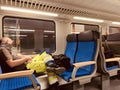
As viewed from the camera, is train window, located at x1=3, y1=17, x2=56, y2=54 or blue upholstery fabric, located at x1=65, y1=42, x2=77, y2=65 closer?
blue upholstery fabric, located at x1=65, y1=42, x2=77, y2=65

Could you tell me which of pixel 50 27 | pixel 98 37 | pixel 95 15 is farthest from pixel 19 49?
pixel 95 15

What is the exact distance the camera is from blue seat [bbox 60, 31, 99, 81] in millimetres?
1850

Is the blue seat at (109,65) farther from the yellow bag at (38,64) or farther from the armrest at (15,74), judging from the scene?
the armrest at (15,74)

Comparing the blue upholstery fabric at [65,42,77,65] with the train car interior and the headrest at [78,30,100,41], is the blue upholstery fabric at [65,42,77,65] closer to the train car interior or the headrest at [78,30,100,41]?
the train car interior

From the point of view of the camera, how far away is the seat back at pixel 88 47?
2.08m

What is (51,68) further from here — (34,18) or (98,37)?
(34,18)

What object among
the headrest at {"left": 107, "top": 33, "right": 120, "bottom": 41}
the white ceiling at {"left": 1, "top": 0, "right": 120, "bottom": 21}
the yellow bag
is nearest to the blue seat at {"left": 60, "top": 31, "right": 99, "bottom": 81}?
the yellow bag

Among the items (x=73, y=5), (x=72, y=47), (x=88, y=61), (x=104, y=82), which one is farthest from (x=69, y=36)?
(x=104, y=82)

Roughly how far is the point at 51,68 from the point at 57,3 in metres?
1.60

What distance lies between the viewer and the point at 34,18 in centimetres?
297

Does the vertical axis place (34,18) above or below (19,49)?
above

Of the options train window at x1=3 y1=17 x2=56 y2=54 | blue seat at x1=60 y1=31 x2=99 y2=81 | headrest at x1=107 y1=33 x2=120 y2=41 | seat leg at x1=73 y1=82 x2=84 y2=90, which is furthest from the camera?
headrest at x1=107 y1=33 x2=120 y2=41

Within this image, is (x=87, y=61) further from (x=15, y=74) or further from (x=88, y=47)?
(x=15, y=74)

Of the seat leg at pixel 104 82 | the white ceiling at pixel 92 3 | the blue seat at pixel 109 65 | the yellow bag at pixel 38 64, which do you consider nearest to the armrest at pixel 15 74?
the yellow bag at pixel 38 64
